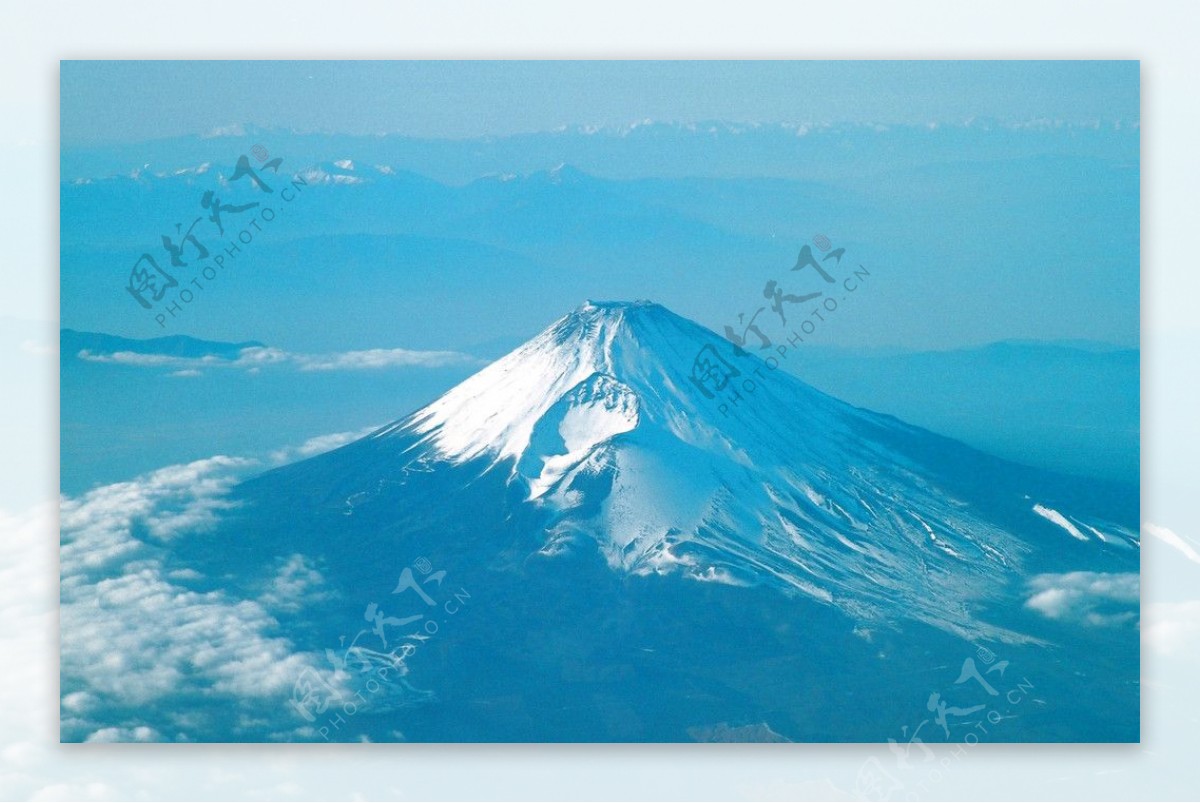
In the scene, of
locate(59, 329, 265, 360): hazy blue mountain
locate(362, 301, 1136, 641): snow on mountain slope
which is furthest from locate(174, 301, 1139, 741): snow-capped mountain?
locate(59, 329, 265, 360): hazy blue mountain

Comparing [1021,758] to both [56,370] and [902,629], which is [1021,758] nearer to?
→ [902,629]

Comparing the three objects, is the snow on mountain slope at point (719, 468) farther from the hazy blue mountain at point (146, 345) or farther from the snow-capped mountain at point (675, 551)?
the hazy blue mountain at point (146, 345)

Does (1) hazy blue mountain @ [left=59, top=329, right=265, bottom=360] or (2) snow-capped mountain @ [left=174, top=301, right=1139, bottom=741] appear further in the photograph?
(1) hazy blue mountain @ [left=59, top=329, right=265, bottom=360]

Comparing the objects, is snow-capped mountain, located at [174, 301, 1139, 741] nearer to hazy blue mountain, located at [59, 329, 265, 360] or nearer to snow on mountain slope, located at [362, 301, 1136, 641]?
snow on mountain slope, located at [362, 301, 1136, 641]

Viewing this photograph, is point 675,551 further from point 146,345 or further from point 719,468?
point 146,345

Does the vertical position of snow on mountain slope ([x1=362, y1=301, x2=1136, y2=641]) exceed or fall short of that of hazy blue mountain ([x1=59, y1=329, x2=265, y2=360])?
it falls short
